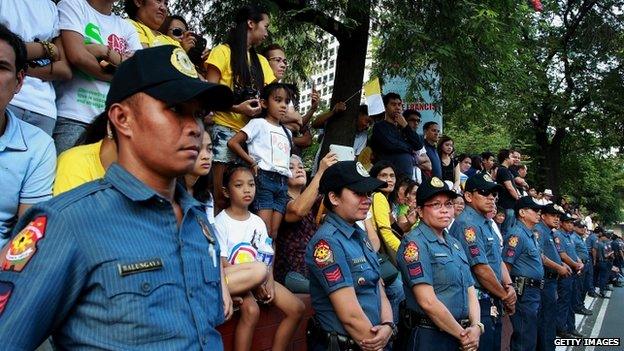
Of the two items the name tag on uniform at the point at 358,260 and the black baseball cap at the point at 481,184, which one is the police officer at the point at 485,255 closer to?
the black baseball cap at the point at 481,184

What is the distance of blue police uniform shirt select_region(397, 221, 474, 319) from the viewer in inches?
169

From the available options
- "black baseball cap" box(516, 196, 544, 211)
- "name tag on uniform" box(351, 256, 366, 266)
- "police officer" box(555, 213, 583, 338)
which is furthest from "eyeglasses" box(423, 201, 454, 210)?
"police officer" box(555, 213, 583, 338)

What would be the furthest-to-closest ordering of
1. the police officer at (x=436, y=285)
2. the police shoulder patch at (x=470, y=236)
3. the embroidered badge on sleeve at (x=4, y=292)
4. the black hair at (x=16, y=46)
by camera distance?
the police shoulder patch at (x=470, y=236), the police officer at (x=436, y=285), the black hair at (x=16, y=46), the embroidered badge on sleeve at (x=4, y=292)

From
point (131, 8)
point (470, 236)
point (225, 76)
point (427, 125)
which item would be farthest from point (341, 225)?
point (427, 125)

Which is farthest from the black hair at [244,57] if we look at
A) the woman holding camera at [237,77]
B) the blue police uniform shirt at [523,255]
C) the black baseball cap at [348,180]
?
the blue police uniform shirt at [523,255]

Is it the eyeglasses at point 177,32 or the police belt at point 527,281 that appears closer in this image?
the eyeglasses at point 177,32

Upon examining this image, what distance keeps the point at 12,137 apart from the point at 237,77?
9.59ft

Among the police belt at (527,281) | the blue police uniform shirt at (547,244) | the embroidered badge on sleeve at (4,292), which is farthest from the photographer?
the blue police uniform shirt at (547,244)

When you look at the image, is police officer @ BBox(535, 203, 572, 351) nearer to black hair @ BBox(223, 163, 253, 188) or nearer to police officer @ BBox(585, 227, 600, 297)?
black hair @ BBox(223, 163, 253, 188)

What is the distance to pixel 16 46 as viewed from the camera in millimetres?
2332

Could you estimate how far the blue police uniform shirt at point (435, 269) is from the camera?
430 cm

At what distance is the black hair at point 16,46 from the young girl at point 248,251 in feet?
5.39

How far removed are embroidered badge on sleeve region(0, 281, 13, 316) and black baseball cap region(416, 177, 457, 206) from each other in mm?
3718

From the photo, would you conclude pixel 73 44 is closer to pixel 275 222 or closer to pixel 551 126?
pixel 275 222
